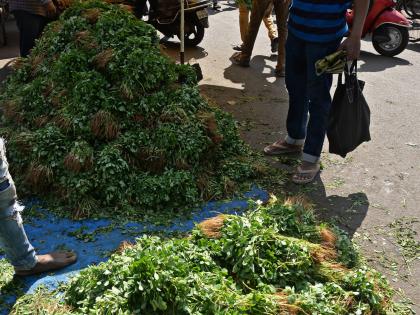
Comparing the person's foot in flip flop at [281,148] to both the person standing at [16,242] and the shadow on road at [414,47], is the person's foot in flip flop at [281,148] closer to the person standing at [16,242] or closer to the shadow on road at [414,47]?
the person standing at [16,242]

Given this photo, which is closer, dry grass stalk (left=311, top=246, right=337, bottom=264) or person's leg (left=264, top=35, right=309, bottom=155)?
dry grass stalk (left=311, top=246, right=337, bottom=264)

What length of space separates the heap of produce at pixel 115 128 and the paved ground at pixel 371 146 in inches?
31.9

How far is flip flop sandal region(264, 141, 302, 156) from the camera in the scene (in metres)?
4.45

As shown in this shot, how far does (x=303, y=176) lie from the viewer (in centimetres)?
405

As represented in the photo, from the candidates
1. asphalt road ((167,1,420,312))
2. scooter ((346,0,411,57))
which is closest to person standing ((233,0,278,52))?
asphalt road ((167,1,420,312))

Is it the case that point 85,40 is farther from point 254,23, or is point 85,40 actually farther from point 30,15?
point 254,23

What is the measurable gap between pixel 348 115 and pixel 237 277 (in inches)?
71.4

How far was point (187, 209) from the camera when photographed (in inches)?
139

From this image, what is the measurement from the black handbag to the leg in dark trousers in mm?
3434

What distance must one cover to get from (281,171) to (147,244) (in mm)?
1948

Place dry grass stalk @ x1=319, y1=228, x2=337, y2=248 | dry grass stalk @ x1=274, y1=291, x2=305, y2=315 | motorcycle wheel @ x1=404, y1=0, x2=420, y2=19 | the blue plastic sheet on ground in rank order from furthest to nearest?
motorcycle wheel @ x1=404, y1=0, x2=420, y2=19
the blue plastic sheet on ground
dry grass stalk @ x1=319, y1=228, x2=337, y2=248
dry grass stalk @ x1=274, y1=291, x2=305, y2=315

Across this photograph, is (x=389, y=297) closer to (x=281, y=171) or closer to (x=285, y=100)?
(x=281, y=171)

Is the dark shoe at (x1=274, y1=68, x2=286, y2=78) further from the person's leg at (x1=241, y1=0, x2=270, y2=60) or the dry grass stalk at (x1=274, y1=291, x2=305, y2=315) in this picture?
the dry grass stalk at (x1=274, y1=291, x2=305, y2=315)

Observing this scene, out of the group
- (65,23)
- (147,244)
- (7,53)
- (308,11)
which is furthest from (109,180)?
(7,53)
